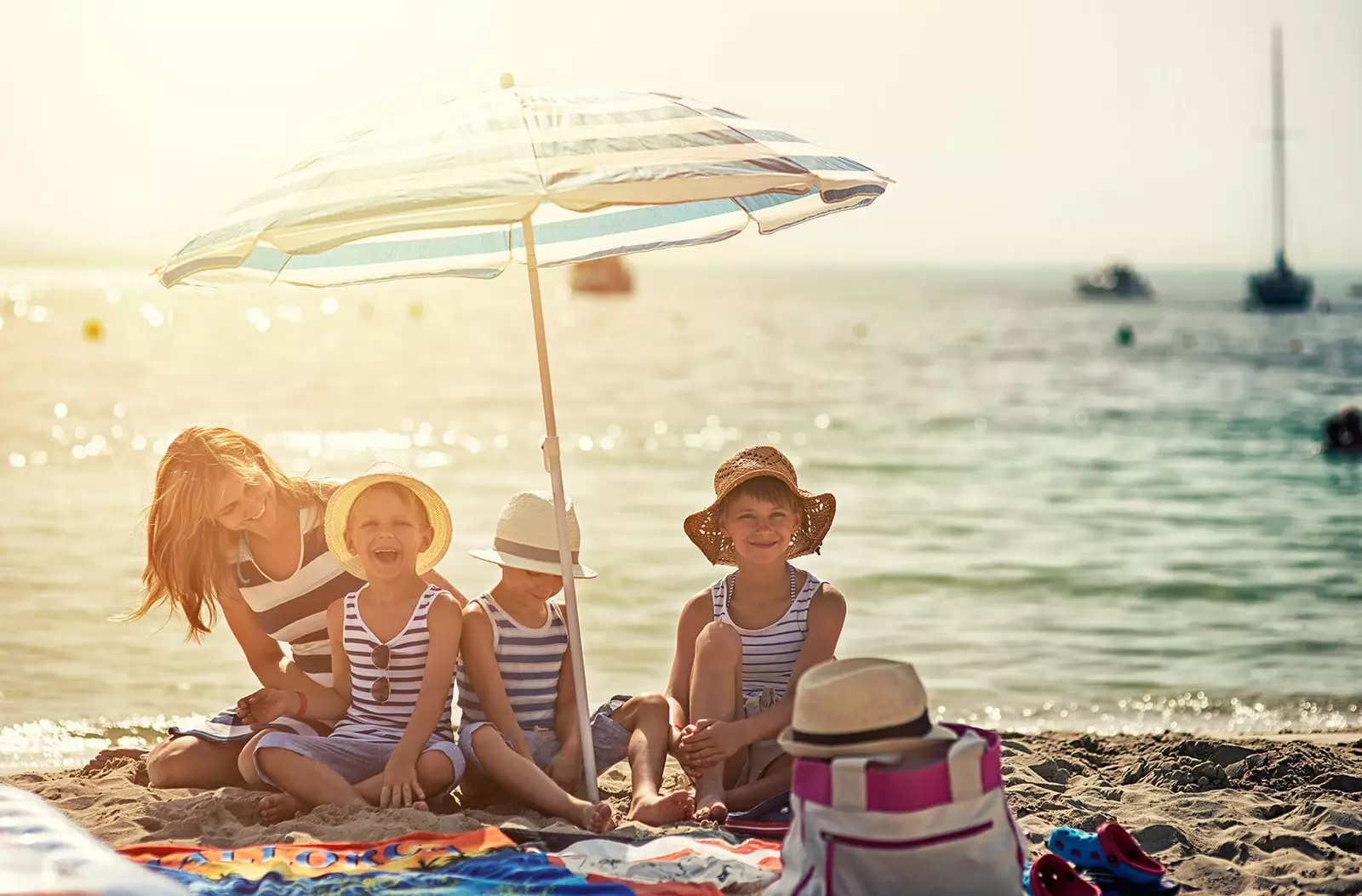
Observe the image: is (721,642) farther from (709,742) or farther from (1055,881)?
(1055,881)

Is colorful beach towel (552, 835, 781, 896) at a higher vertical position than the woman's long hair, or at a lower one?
lower

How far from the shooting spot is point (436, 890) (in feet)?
10.9

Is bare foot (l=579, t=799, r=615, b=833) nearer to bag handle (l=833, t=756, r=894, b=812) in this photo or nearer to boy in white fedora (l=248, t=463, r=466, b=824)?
boy in white fedora (l=248, t=463, r=466, b=824)

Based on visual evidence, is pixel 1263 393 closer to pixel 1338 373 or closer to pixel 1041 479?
pixel 1338 373

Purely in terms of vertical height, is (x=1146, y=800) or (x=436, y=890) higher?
(x=436, y=890)

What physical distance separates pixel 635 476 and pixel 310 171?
38.9ft

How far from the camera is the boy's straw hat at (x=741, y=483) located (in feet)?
15.1

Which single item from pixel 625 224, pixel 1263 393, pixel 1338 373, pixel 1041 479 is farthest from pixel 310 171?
pixel 1338 373

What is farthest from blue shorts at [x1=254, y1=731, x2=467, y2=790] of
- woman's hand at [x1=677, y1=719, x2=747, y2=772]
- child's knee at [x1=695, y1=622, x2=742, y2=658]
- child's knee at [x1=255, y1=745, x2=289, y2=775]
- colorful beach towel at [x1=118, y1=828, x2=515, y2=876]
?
child's knee at [x1=695, y1=622, x2=742, y2=658]

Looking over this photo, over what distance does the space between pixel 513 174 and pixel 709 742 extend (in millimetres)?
1890

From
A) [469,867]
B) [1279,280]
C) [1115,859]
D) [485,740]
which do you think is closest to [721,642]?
[485,740]

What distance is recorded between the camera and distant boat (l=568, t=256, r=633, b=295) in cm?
7912

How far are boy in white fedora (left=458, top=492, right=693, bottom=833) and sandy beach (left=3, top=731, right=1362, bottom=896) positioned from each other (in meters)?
0.17

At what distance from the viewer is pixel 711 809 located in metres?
4.13
